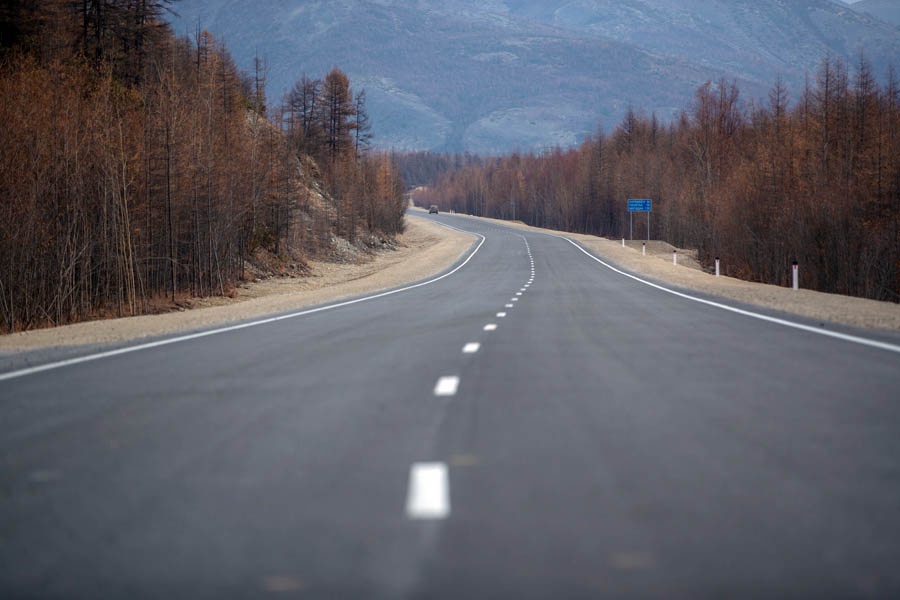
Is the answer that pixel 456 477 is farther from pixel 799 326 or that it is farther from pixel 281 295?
pixel 281 295

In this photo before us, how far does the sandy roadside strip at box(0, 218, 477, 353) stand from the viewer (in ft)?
A: 56.9

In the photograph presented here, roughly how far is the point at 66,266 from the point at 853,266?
109 ft

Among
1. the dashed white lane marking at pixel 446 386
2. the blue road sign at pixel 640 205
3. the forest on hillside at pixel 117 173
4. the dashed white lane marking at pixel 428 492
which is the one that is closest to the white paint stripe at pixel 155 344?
the dashed white lane marking at pixel 446 386

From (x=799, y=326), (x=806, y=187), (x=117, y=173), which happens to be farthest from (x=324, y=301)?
(x=806, y=187)

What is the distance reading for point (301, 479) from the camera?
5859 mm

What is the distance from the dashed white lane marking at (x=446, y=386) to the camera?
9383mm

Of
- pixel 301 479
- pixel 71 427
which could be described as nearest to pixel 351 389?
pixel 71 427

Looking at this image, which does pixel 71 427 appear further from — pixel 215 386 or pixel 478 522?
pixel 478 522

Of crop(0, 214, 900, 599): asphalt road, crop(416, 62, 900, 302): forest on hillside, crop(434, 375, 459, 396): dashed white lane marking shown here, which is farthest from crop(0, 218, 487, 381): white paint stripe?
crop(416, 62, 900, 302): forest on hillside

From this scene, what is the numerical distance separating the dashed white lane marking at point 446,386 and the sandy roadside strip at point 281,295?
25.2 ft

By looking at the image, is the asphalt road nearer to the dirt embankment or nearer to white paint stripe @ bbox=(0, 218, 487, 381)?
white paint stripe @ bbox=(0, 218, 487, 381)

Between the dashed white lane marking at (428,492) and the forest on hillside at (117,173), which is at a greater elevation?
the forest on hillside at (117,173)

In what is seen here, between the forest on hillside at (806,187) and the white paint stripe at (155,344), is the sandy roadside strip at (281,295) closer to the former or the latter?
the white paint stripe at (155,344)

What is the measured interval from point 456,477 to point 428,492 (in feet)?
1.35
